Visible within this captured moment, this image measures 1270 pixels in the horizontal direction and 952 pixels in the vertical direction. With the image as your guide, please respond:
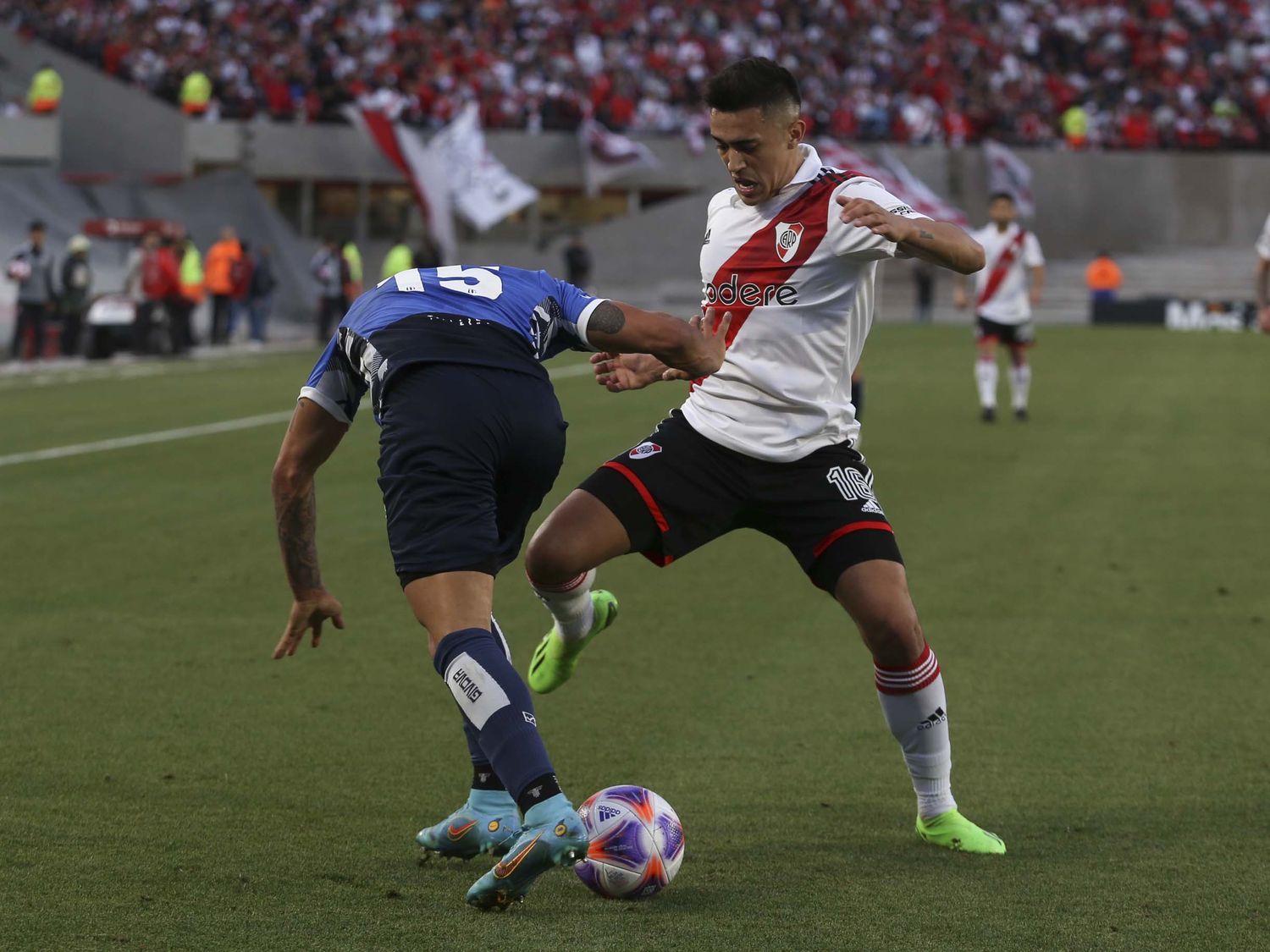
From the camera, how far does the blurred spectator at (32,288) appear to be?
24.0 m

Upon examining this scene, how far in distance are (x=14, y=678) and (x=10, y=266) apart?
18.5m

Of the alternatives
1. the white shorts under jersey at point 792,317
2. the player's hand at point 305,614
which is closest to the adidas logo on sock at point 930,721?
the white shorts under jersey at point 792,317

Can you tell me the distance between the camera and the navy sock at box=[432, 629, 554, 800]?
411cm

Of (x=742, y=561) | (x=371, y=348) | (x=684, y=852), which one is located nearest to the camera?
(x=371, y=348)

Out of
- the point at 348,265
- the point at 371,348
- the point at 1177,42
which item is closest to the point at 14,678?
the point at 371,348

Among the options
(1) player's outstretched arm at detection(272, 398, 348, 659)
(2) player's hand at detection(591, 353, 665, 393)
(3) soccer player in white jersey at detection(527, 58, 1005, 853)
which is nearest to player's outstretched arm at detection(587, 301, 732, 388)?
(2) player's hand at detection(591, 353, 665, 393)

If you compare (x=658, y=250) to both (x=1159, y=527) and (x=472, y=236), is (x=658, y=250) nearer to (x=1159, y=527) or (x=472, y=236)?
(x=472, y=236)

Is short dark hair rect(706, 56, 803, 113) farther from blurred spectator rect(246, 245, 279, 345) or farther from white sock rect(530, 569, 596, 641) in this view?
blurred spectator rect(246, 245, 279, 345)

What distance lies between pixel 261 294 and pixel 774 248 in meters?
25.7

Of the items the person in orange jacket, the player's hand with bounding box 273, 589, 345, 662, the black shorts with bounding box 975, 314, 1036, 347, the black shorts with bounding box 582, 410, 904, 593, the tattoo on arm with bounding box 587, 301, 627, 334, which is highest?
the tattoo on arm with bounding box 587, 301, 627, 334

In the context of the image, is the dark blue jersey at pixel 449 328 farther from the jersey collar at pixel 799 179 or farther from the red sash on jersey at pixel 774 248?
the jersey collar at pixel 799 179

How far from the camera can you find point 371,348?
4465mm

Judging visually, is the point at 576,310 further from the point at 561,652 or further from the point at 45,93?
the point at 45,93

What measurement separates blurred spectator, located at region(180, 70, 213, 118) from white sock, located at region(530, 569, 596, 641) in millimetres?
35745
